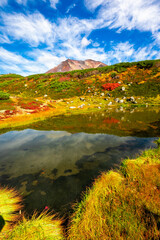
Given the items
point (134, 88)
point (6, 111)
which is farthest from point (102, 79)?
point (6, 111)

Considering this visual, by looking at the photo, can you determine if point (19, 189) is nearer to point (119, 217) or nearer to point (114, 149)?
point (119, 217)

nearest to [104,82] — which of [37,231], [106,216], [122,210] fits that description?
[122,210]

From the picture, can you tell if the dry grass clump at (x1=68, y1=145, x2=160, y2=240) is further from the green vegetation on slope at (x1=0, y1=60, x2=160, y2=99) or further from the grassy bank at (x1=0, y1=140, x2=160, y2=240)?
the green vegetation on slope at (x1=0, y1=60, x2=160, y2=99)

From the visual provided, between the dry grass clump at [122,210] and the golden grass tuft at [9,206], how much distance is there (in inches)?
82.5

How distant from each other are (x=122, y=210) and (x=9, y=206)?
14.2ft

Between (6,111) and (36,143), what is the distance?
19769 millimetres

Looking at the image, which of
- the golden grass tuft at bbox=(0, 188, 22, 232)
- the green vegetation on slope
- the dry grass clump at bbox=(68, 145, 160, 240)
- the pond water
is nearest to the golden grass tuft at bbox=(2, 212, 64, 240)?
the dry grass clump at bbox=(68, 145, 160, 240)

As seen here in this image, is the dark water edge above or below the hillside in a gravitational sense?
below

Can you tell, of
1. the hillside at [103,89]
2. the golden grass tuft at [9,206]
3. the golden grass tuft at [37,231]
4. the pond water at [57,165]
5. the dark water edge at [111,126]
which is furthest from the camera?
the hillside at [103,89]

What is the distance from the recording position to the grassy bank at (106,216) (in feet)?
8.45

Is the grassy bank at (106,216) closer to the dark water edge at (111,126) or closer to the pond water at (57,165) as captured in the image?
the pond water at (57,165)

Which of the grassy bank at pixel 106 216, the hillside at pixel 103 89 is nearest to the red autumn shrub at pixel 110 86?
the hillside at pixel 103 89

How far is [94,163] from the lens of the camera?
22.5 feet

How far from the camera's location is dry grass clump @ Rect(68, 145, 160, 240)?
8.31 feet
